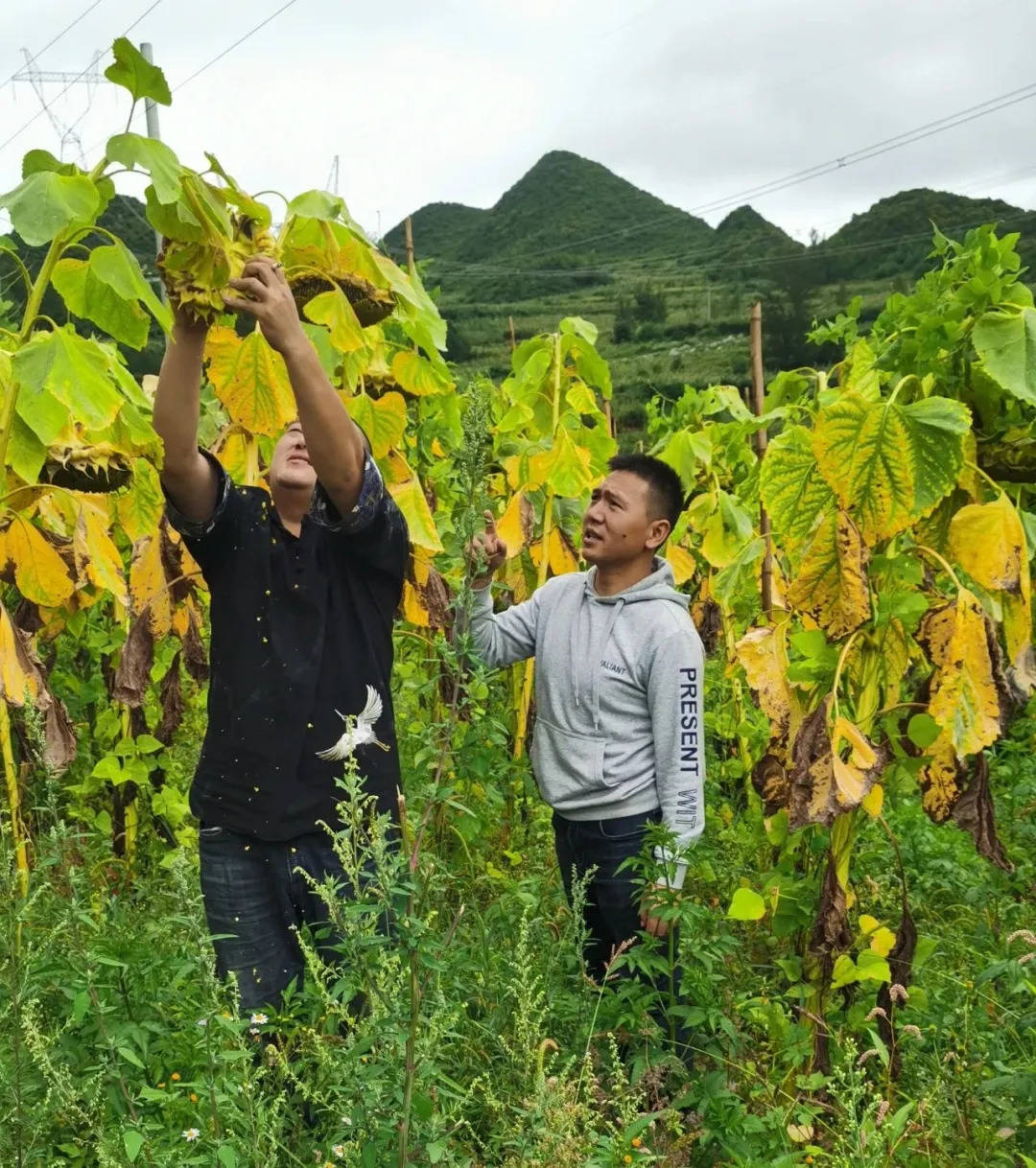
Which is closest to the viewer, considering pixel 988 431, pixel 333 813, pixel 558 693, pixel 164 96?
pixel 164 96

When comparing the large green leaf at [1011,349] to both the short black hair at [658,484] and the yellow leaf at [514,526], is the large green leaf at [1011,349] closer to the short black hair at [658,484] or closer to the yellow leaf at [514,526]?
the short black hair at [658,484]

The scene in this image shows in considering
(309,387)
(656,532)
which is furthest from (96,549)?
(656,532)

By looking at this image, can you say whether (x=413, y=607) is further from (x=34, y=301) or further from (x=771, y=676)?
(x=34, y=301)

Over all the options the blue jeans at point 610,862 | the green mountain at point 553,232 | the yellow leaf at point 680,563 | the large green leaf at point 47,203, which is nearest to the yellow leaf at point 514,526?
the yellow leaf at point 680,563

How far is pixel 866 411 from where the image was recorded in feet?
6.22

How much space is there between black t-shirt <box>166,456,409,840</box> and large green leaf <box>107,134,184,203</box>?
22.8 inches

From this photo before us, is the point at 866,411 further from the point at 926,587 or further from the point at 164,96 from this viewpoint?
the point at 164,96

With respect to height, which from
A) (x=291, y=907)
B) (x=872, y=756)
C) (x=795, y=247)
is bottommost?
(x=291, y=907)

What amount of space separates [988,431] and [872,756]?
2.05 feet

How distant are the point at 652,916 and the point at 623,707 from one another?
0.41 meters

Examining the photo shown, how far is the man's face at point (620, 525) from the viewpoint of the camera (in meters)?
2.24

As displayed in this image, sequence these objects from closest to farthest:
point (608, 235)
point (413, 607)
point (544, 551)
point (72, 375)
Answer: point (72, 375) < point (413, 607) < point (544, 551) < point (608, 235)

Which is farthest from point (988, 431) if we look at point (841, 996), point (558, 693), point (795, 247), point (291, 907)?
point (795, 247)

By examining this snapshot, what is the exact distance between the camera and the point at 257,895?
186 centimetres
